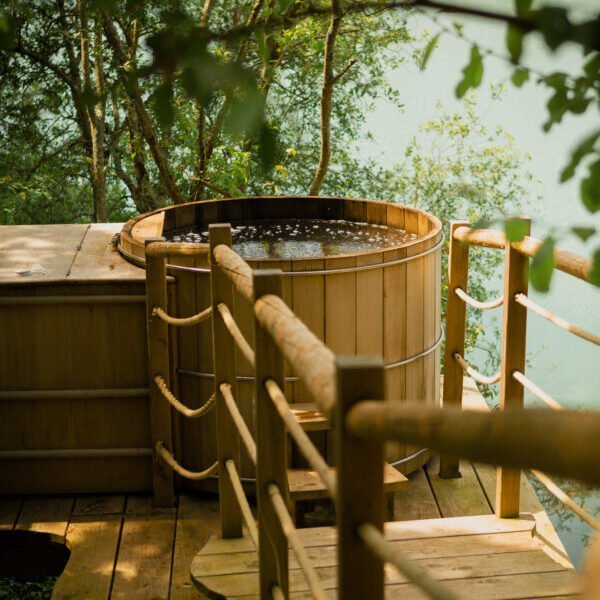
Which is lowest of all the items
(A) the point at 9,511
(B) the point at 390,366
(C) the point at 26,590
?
(C) the point at 26,590

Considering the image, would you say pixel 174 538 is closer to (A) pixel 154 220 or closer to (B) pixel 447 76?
(A) pixel 154 220

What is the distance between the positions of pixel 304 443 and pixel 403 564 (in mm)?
408

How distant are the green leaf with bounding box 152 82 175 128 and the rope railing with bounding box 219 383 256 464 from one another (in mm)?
1079

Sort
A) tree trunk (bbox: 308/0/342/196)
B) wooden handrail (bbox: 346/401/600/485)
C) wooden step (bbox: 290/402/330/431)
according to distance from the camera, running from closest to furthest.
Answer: wooden handrail (bbox: 346/401/600/485) < wooden step (bbox: 290/402/330/431) < tree trunk (bbox: 308/0/342/196)

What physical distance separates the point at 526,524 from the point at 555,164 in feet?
33.0

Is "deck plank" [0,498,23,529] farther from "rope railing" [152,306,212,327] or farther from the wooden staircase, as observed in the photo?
the wooden staircase

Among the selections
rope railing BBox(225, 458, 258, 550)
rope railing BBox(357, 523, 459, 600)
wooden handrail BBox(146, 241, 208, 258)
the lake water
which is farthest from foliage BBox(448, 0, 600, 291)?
the lake water

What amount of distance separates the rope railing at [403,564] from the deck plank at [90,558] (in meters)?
2.08

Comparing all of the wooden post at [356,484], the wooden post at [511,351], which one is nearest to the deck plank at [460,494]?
the wooden post at [511,351]

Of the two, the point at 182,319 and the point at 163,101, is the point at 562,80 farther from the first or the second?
the point at 182,319

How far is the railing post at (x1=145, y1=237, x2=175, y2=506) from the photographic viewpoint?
3662 millimetres

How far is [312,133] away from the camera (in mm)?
10789

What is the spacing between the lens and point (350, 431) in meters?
1.20

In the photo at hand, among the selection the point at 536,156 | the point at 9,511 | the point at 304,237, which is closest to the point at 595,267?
the point at 9,511
